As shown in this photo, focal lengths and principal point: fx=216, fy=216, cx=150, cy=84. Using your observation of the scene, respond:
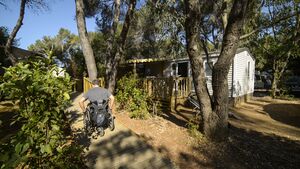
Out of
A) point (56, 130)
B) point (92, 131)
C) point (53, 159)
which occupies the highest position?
point (56, 130)

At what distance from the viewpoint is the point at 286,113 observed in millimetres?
12070

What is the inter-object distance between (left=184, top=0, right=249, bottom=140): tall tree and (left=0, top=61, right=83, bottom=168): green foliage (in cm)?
395

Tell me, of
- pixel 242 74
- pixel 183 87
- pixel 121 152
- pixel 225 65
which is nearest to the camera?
pixel 121 152

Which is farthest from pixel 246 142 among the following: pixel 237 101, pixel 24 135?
pixel 237 101

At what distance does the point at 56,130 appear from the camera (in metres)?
2.51

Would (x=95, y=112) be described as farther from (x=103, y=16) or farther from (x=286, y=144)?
(x=103, y=16)

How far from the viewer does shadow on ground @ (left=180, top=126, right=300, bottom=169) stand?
16.2 feet

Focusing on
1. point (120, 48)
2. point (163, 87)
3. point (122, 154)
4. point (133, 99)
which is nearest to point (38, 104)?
point (122, 154)

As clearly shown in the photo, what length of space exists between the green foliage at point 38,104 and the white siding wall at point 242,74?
12.7m

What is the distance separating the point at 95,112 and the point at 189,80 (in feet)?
25.5

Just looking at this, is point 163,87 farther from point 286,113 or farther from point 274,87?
point 274,87

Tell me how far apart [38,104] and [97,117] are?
3495 millimetres

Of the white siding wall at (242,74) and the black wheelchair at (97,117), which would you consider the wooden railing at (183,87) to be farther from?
the black wheelchair at (97,117)

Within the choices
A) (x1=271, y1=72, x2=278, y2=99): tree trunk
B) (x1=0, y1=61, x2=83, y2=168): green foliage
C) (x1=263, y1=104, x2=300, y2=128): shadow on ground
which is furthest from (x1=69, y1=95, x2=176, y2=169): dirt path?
(x1=271, y1=72, x2=278, y2=99): tree trunk
